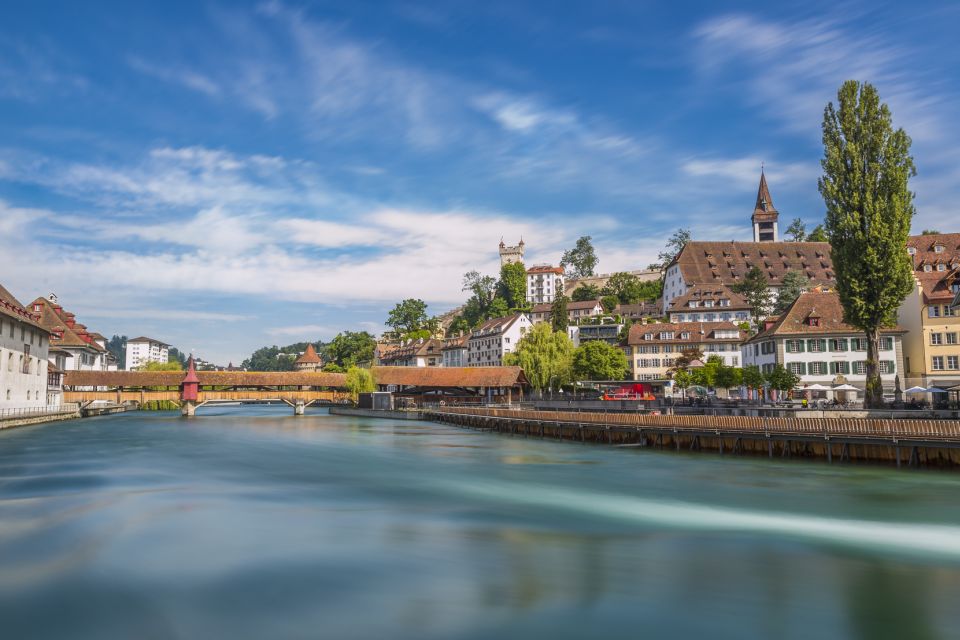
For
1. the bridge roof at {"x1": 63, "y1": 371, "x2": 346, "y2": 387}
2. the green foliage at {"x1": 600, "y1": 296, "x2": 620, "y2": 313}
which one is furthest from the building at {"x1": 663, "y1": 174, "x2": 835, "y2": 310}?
the bridge roof at {"x1": 63, "y1": 371, "x2": 346, "y2": 387}

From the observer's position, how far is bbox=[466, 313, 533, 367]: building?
302 feet

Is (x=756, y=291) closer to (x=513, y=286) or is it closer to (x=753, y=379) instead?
(x=753, y=379)

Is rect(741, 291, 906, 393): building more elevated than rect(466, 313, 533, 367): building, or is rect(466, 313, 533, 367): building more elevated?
rect(466, 313, 533, 367): building

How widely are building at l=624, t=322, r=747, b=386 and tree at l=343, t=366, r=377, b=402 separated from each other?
27.2 meters

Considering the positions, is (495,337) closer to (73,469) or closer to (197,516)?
(73,469)

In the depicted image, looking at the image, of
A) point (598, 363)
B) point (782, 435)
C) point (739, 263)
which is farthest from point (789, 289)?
point (782, 435)

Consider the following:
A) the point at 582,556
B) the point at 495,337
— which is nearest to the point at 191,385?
the point at 495,337

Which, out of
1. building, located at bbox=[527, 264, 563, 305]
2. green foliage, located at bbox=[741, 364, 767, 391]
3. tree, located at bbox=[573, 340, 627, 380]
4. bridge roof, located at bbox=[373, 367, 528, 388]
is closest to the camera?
green foliage, located at bbox=[741, 364, 767, 391]

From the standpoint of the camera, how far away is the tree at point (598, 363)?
6544cm

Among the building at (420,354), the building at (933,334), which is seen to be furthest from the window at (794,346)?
the building at (420,354)

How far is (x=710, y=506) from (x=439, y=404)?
169ft

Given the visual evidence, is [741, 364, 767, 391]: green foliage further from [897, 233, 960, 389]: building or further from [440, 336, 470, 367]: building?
[440, 336, 470, 367]: building

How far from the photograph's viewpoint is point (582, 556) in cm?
1405

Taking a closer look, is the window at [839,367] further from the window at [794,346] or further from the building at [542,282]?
the building at [542,282]
